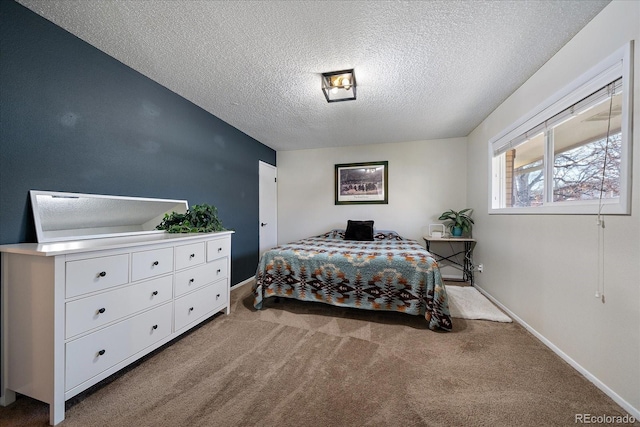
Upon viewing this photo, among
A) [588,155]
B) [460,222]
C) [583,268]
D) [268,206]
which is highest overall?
[588,155]

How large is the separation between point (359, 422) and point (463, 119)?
3.56 m

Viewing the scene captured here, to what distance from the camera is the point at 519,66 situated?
1.97 meters

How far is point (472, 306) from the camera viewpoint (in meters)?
2.62

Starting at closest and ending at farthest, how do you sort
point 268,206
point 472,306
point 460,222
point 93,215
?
point 93,215, point 472,306, point 460,222, point 268,206

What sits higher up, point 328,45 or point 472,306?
point 328,45

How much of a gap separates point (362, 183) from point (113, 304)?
3.71 meters

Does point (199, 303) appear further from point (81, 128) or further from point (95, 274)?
point (81, 128)

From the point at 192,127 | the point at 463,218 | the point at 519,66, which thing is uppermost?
the point at 519,66

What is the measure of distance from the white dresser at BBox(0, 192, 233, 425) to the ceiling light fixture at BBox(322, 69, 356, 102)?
77.4 inches

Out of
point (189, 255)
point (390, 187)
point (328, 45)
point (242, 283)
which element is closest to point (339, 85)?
point (328, 45)

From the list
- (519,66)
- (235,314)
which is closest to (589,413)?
(519,66)

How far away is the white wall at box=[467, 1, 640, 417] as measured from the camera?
1.23 meters

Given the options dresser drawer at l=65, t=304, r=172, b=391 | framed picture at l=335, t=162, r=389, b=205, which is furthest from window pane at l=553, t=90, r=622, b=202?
dresser drawer at l=65, t=304, r=172, b=391

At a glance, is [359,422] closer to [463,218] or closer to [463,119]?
[463,218]
